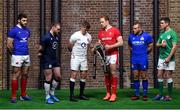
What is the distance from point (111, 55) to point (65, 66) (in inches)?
127

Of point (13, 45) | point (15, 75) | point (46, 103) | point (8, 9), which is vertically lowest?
point (46, 103)

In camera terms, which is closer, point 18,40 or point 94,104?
point 94,104

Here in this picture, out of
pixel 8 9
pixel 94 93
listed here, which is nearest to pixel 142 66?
pixel 94 93

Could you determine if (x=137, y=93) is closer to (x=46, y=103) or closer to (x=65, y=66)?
(x=46, y=103)

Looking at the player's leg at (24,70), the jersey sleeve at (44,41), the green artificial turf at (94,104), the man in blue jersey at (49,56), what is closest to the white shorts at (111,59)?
the green artificial turf at (94,104)

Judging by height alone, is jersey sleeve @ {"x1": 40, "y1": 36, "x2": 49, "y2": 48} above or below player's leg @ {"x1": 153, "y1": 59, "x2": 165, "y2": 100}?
above

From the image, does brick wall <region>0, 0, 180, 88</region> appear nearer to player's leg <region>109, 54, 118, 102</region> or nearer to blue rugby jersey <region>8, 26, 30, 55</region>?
player's leg <region>109, 54, 118, 102</region>

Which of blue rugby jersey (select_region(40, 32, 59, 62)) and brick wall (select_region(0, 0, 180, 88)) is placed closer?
blue rugby jersey (select_region(40, 32, 59, 62))

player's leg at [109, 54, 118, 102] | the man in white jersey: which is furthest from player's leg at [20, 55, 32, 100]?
player's leg at [109, 54, 118, 102]

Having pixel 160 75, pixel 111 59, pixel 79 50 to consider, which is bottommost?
pixel 160 75

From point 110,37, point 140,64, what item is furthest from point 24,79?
point 140,64

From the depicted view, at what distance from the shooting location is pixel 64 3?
40.1ft

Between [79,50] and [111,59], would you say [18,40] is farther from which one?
[111,59]

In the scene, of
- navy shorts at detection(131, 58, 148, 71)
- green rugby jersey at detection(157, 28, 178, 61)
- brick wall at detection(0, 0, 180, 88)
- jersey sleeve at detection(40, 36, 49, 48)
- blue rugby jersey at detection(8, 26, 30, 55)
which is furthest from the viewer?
brick wall at detection(0, 0, 180, 88)
